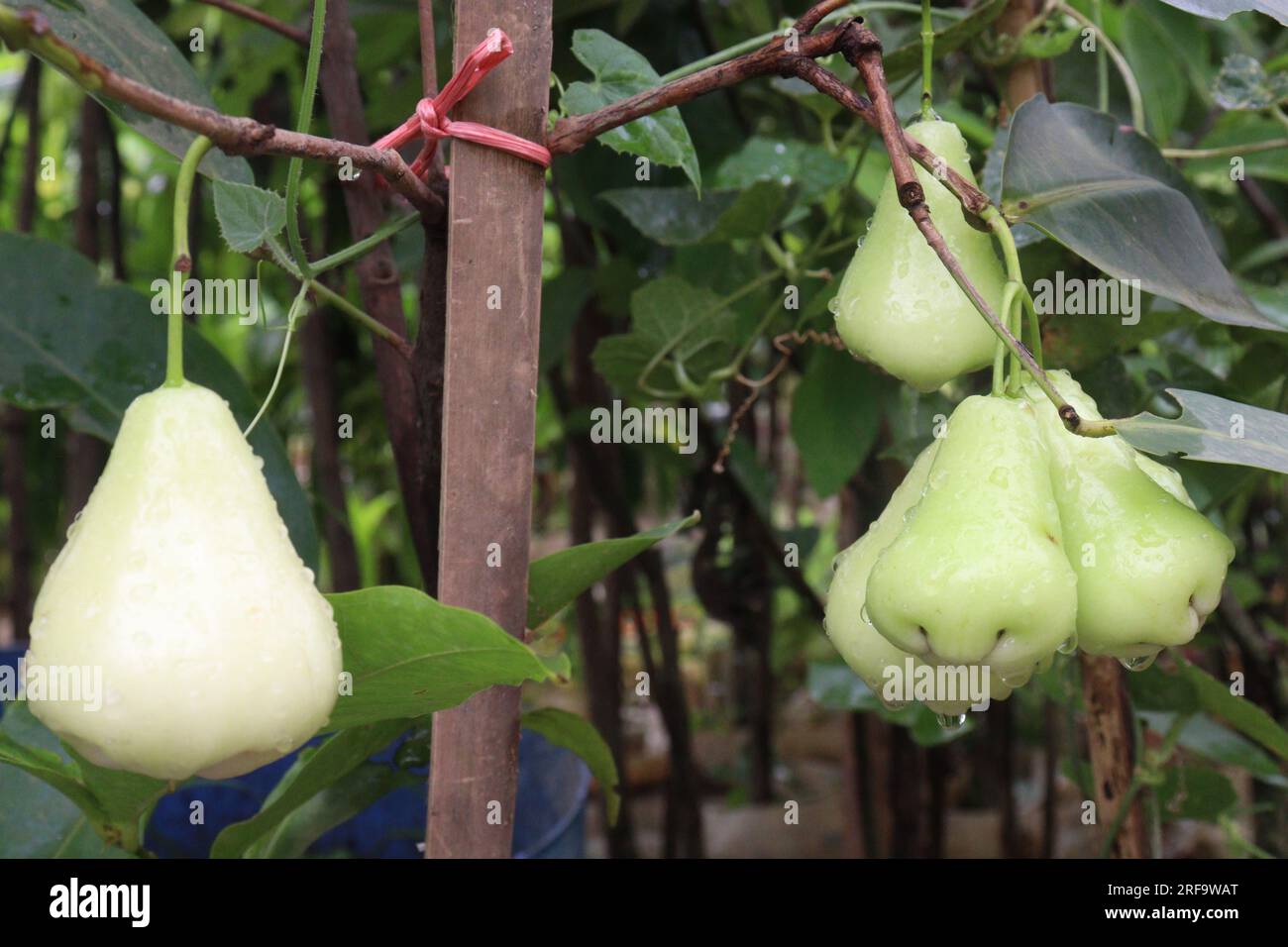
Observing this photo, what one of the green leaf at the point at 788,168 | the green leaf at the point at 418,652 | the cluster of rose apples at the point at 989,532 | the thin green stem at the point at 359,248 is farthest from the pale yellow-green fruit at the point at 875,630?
the green leaf at the point at 788,168

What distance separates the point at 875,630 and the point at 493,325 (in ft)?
0.55

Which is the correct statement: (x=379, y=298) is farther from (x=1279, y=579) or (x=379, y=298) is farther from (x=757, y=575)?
(x=1279, y=579)

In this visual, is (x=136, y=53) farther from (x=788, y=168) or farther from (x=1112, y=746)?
(x=1112, y=746)

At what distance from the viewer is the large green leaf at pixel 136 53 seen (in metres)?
0.45

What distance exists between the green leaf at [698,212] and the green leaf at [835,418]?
0.10 m

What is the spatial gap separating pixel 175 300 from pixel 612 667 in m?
0.85

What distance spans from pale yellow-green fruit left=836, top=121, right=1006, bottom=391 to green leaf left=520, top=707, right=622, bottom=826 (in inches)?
9.1

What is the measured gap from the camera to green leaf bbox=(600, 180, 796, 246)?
640mm

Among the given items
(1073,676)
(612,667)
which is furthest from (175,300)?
(612,667)

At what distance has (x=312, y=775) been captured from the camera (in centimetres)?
50

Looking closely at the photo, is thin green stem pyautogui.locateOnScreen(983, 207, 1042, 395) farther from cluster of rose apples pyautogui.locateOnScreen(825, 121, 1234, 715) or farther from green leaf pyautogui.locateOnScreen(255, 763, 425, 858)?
green leaf pyautogui.locateOnScreen(255, 763, 425, 858)

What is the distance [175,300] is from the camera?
1.08ft

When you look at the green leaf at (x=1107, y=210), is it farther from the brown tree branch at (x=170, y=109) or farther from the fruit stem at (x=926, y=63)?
the brown tree branch at (x=170, y=109)

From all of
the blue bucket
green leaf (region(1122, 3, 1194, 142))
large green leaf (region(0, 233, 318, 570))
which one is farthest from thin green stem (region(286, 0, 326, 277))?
green leaf (region(1122, 3, 1194, 142))
